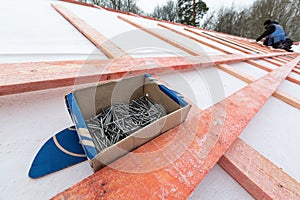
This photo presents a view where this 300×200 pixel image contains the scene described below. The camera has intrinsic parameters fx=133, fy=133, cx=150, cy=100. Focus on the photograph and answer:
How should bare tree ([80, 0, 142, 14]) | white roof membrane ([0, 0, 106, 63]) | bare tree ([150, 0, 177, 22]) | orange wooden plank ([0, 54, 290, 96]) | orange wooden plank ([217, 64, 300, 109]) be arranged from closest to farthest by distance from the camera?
1. orange wooden plank ([0, 54, 290, 96])
2. white roof membrane ([0, 0, 106, 63])
3. orange wooden plank ([217, 64, 300, 109])
4. bare tree ([80, 0, 142, 14])
5. bare tree ([150, 0, 177, 22])

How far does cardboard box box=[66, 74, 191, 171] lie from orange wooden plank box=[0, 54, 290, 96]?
0.17m

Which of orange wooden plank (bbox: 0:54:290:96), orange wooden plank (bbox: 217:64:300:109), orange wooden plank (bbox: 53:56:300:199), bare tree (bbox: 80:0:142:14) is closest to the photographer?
orange wooden plank (bbox: 53:56:300:199)

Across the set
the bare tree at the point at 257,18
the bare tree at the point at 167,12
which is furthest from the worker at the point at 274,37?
the bare tree at the point at 167,12

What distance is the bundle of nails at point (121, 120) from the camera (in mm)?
584

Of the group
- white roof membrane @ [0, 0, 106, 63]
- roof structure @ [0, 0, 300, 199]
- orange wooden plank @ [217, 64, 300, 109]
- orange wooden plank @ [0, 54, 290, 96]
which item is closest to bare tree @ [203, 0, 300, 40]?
orange wooden plank @ [217, 64, 300, 109]

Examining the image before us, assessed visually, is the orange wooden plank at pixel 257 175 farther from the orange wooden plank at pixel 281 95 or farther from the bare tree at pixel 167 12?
the bare tree at pixel 167 12

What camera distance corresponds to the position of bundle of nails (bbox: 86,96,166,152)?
0.58 meters

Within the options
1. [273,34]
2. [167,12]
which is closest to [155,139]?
[273,34]

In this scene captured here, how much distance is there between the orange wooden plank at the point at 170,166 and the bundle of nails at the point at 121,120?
6.2 inches

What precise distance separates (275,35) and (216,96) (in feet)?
18.0

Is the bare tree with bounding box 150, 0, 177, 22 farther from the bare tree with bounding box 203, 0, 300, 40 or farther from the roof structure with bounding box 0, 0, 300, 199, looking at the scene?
the roof structure with bounding box 0, 0, 300, 199

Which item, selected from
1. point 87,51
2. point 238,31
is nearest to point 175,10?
point 238,31

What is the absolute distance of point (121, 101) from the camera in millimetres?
732

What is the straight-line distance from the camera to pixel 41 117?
1.86 feet
